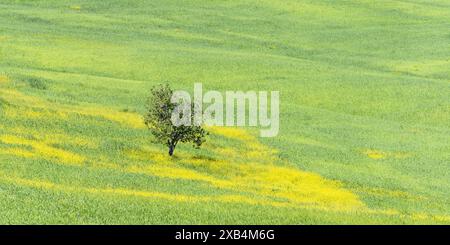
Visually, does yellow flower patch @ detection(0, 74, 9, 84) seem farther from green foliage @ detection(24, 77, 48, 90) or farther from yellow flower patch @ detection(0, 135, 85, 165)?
yellow flower patch @ detection(0, 135, 85, 165)

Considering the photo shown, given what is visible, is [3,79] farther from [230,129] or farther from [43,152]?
[43,152]

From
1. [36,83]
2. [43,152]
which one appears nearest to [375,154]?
[43,152]

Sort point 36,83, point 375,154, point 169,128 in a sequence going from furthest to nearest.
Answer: point 36,83 < point 375,154 < point 169,128

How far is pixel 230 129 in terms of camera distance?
57500 millimetres

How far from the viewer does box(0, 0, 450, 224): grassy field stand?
30.9 m

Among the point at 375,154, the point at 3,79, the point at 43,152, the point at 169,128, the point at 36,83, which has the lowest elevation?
the point at 375,154

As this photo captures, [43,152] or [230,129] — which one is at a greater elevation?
[43,152]

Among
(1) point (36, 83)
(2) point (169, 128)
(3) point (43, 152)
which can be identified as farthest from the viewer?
(1) point (36, 83)

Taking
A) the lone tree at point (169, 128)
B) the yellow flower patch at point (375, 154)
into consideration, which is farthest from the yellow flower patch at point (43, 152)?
the yellow flower patch at point (375, 154)

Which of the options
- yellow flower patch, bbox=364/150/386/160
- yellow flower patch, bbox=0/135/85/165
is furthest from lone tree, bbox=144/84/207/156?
yellow flower patch, bbox=364/150/386/160

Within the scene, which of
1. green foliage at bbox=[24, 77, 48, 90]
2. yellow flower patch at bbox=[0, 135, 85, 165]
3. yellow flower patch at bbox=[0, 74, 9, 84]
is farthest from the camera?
green foliage at bbox=[24, 77, 48, 90]

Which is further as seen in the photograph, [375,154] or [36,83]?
[36,83]
